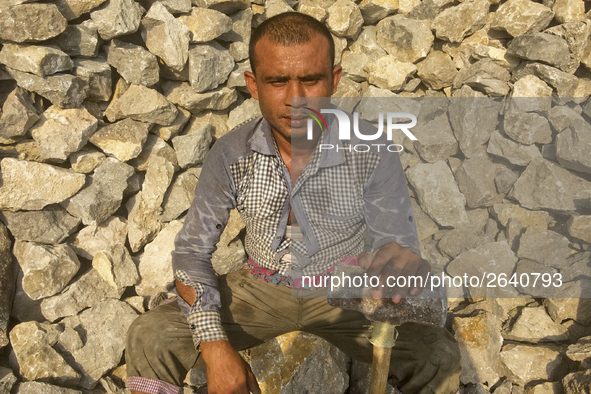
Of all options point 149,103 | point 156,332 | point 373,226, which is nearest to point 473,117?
point 373,226

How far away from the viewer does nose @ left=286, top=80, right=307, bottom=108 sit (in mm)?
2207

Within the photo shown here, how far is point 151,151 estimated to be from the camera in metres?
3.34

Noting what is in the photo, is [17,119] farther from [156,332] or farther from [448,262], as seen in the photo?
[448,262]

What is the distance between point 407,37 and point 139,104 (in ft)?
6.94

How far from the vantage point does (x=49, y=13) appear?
9.02 ft

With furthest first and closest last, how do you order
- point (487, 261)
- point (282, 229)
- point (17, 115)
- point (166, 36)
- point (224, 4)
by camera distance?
1. point (487, 261)
2. point (224, 4)
3. point (166, 36)
4. point (17, 115)
5. point (282, 229)

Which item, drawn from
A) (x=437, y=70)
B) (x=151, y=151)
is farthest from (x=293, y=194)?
(x=437, y=70)

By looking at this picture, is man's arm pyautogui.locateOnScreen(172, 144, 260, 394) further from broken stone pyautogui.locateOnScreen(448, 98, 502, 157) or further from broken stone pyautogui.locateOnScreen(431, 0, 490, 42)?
broken stone pyautogui.locateOnScreen(431, 0, 490, 42)

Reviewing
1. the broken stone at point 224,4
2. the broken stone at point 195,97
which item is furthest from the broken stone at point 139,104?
the broken stone at point 224,4

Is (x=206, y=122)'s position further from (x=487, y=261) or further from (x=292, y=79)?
(x=487, y=261)

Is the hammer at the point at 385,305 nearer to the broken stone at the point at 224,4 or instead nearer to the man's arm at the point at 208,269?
the man's arm at the point at 208,269

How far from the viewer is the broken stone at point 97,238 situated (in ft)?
10.7

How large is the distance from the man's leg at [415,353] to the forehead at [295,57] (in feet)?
4.49

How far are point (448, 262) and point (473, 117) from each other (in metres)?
1.15
